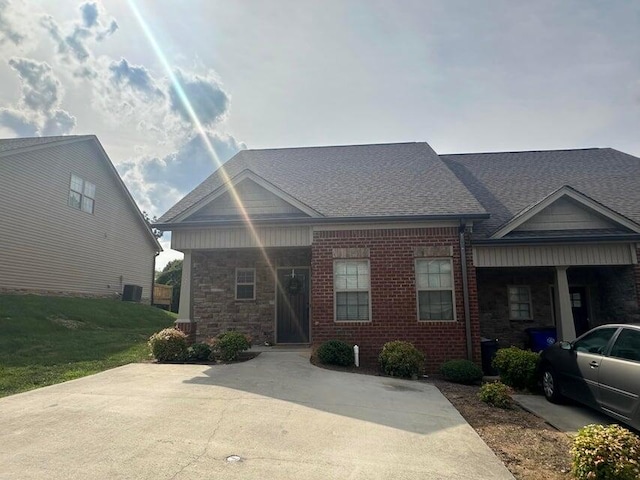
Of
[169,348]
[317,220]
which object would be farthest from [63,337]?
[317,220]

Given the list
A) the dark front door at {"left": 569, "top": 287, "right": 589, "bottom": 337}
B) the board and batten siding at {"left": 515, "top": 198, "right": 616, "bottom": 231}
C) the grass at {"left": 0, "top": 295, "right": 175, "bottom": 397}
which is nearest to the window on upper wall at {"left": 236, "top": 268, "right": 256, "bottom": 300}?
the grass at {"left": 0, "top": 295, "right": 175, "bottom": 397}

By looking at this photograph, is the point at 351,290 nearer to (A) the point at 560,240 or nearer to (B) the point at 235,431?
(A) the point at 560,240

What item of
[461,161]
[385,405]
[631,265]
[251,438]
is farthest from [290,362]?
[461,161]

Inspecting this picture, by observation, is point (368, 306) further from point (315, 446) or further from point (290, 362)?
point (315, 446)

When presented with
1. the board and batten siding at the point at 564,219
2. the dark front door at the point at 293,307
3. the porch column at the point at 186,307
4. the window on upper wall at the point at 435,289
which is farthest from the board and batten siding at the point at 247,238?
the board and batten siding at the point at 564,219

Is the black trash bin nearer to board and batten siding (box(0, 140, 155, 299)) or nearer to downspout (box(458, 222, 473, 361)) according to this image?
downspout (box(458, 222, 473, 361))

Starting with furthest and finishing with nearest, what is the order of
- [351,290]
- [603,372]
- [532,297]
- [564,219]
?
[532,297]
[564,219]
[351,290]
[603,372]

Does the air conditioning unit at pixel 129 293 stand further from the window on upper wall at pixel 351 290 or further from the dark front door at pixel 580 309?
the dark front door at pixel 580 309

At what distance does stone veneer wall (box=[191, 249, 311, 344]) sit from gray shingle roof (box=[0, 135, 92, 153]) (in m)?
9.18

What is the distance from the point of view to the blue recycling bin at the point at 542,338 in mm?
11734

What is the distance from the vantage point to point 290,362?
31.1ft

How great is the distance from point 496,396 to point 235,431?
14.5 feet

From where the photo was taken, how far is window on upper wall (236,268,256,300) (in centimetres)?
1280

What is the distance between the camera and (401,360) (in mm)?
9016
